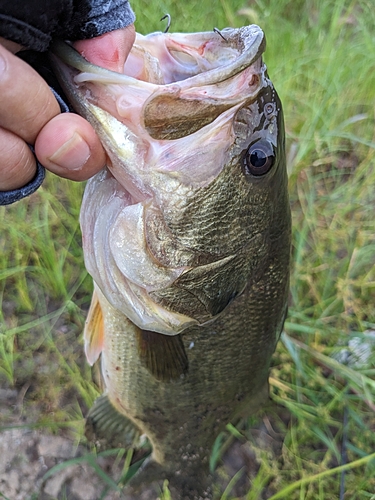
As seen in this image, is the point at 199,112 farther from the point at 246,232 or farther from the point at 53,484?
the point at 53,484

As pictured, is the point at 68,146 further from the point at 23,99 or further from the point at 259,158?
the point at 259,158

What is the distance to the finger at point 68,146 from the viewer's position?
96 centimetres

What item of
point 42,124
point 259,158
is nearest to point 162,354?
point 259,158

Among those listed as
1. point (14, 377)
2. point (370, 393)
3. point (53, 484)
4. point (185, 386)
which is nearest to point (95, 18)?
point (185, 386)

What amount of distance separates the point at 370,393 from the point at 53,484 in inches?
62.1

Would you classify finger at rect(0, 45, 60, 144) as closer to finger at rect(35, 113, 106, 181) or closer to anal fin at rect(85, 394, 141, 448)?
finger at rect(35, 113, 106, 181)

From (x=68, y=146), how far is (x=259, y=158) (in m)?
0.49

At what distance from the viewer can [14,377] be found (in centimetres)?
220

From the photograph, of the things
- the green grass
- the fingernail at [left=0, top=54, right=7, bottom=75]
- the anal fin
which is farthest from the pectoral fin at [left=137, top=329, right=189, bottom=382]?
the fingernail at [left=0, top=54, right=7, bottom=75]

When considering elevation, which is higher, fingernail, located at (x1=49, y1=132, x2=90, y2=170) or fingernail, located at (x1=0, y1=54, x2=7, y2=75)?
fingernail, located at (x1=0, y1=54, x2=7, y2=75)

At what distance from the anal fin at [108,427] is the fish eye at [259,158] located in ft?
3.82

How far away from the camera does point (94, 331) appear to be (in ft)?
5.41

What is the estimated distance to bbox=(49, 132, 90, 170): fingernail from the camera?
38.2 inches

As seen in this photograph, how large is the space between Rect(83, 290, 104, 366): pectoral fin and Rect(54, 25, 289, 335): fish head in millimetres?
315
